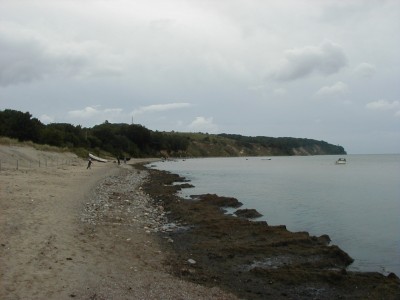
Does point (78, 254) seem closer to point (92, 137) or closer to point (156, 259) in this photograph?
point (156, 259)

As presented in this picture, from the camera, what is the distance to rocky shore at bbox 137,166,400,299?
10.4 metres

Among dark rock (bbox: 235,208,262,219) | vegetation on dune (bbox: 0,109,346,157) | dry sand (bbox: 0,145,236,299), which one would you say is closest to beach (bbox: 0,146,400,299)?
dry sand (bbox: 0,145,236,299)

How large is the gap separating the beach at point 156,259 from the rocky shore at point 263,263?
0.10ft

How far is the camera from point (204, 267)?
11758 mm

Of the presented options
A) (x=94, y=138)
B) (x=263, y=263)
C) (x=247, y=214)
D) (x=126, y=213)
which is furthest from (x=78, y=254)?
(x=94, y=138)

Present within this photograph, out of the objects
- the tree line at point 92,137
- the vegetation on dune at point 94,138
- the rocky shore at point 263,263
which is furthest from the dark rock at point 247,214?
the tree line at point 92,137

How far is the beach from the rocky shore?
0.03 metres

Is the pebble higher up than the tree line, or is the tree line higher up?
the tree line

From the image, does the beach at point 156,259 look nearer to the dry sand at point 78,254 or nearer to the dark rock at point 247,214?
the dry sand at point 78,254

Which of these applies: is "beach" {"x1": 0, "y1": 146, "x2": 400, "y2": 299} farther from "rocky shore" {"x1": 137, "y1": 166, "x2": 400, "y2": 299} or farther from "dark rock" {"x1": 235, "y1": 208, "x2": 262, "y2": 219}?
"dark rock" {"x1": 235, "y1": 208, "x2": 262, "y2": 219}

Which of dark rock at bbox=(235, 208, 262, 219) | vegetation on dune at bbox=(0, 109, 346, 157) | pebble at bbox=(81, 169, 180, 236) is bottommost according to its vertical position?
dark rock at bbox=(235, 208, 262, 219)

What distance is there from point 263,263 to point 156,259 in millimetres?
3452

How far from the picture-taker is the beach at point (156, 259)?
881 cm

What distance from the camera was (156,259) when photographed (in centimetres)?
1188
